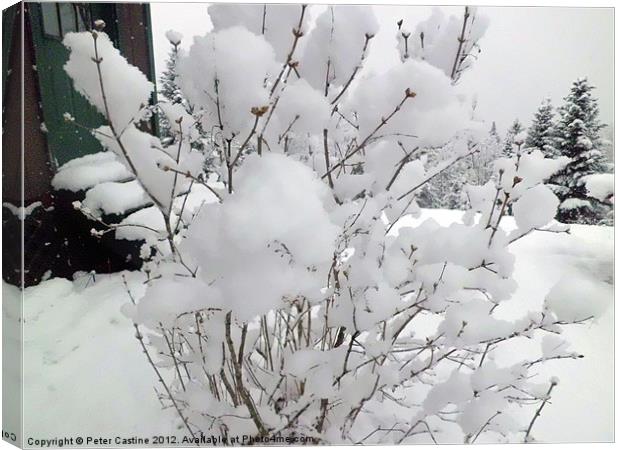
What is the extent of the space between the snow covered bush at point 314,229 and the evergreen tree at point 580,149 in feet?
0.60

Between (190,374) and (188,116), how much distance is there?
69 cm

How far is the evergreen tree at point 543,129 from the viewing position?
4.86 ft

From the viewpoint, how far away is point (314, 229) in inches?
35.7

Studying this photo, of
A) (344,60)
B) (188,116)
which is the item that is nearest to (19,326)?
(188,116)

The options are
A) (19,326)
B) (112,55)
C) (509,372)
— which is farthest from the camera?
(19,326)

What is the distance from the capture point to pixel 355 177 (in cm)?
119

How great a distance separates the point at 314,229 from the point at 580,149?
90 cm

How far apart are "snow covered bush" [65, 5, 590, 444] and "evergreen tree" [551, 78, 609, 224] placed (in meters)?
0.18

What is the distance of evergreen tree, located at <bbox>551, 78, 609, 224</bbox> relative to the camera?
4.73ft

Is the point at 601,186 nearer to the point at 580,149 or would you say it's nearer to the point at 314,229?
the point at 580,149

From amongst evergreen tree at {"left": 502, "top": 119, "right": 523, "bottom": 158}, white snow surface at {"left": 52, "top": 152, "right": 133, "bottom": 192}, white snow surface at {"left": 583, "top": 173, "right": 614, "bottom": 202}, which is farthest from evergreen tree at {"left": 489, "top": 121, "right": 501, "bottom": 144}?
white snow surface at {"left": 52, "top": 152, "right": 133, "bottom": 192}

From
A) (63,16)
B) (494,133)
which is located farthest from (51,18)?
(494,133)

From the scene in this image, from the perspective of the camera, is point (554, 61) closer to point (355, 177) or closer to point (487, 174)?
point (487, 174)

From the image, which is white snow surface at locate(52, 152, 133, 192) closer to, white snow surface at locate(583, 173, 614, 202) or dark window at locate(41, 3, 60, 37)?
dark window at locate(41, 3, 60, 37)
